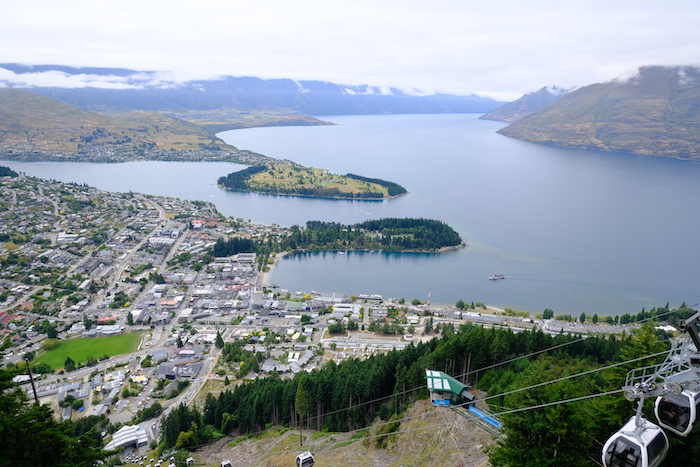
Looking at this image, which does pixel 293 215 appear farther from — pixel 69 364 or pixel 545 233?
pixel 69 364

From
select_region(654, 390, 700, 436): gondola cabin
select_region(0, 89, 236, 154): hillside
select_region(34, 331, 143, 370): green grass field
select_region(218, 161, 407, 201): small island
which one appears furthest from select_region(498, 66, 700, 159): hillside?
select_region(654, 390, 700, 436): gondola cabin

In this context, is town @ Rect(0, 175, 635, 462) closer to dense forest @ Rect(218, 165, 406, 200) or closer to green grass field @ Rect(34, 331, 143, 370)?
green grass field @ Rect(34, 331, 143, 370)

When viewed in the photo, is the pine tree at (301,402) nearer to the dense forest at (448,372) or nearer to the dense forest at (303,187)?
the dense forest at (448,372)

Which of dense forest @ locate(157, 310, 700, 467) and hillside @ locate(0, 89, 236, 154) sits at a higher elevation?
hillside @ locate(0, 89, 236, 154)

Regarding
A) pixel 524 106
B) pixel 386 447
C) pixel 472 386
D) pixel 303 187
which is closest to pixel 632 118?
pixel 303 187

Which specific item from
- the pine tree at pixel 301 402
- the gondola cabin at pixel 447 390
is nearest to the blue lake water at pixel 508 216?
the pine tree at pixel 301 402

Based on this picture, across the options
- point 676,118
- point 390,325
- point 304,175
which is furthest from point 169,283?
point 676,118
